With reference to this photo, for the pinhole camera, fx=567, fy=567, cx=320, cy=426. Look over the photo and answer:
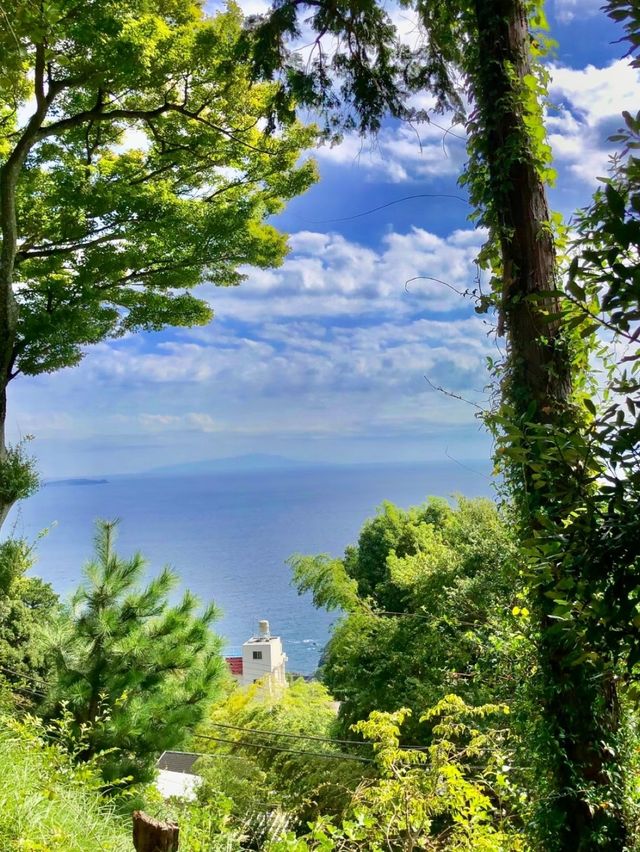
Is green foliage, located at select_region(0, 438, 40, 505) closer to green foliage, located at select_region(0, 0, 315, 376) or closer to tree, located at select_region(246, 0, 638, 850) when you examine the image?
green foliage, located at select_region(0, 0, 315, 376)

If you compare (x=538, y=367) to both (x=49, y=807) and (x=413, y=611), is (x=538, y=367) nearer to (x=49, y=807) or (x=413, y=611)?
(x=49, y=807)

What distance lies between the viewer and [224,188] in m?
5.59

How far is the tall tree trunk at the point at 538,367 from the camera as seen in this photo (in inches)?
64.9

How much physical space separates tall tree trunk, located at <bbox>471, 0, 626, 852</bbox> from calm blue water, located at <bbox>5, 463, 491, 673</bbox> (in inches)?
16.5

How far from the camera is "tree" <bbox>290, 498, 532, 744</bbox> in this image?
5.95 m

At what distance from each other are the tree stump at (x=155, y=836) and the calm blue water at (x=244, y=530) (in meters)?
1.37

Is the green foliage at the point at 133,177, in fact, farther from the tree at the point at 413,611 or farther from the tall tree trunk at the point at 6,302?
the tree at the point at 413,611

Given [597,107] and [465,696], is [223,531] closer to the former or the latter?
[465,696]

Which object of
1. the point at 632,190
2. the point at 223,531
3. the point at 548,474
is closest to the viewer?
the point at 632,190

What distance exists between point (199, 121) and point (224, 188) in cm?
64

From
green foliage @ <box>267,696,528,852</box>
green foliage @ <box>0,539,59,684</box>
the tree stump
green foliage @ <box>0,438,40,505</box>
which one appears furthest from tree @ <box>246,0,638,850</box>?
green foliage @ <box>0,539,59,684</box>

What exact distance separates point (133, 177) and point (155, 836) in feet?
17.1

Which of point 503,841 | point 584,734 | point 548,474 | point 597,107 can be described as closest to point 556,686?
point 584,734

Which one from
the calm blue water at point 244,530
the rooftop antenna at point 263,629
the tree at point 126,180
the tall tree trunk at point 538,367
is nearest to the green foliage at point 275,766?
the calm blue water at point 244,530
